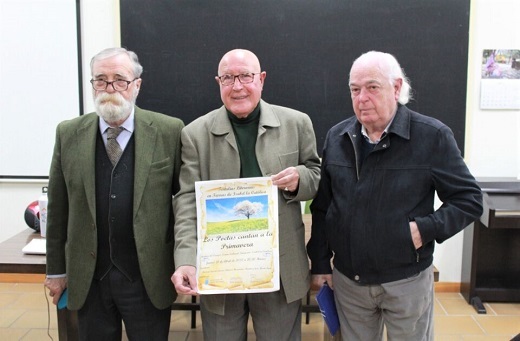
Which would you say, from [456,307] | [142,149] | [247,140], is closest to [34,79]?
[142,149]

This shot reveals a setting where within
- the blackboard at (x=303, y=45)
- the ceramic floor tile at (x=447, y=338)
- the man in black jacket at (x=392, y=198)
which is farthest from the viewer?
the blackboard at (x=303, y=45)

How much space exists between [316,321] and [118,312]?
184 cm

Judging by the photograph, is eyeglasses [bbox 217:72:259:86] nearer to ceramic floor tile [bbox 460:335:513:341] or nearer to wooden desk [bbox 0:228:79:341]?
wooden desk [bbox 0:228:79:341]

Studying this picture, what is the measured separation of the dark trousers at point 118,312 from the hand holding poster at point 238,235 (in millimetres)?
324

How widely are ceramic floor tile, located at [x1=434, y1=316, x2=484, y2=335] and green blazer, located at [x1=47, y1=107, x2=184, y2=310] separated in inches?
86.8

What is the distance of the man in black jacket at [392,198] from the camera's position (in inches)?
63.7

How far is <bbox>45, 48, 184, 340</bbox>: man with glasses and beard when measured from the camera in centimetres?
176

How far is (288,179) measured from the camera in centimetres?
167

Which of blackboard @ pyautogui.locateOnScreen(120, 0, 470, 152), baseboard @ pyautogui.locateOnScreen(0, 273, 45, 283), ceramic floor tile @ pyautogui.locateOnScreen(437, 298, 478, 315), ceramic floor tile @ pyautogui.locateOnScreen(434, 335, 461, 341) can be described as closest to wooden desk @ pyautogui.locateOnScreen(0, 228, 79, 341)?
blackboard @ pyautogui.locateOnScreen(120, 0, 470, 152)

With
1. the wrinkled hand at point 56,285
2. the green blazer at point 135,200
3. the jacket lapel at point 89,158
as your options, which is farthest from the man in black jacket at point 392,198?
the wrinkled hand at point 56,285

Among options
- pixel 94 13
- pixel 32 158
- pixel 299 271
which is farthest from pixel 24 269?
pixel 94 13

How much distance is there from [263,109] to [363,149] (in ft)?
1.32

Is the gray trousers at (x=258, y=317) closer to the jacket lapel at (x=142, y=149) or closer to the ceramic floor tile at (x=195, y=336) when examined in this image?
the jacket lapel at (x=142, y=149)

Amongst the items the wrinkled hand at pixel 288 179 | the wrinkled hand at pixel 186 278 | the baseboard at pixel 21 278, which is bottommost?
the baseboard at pixel 21 278
